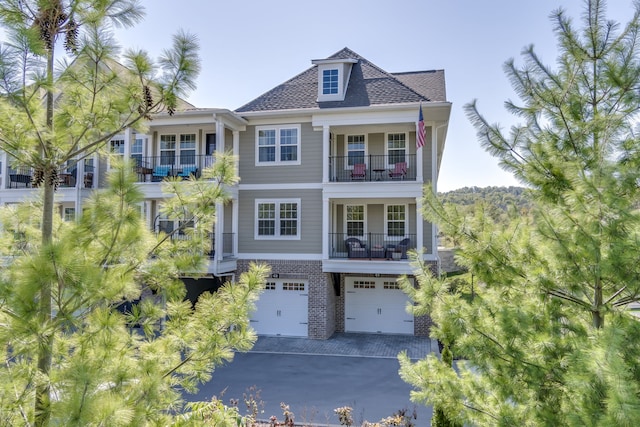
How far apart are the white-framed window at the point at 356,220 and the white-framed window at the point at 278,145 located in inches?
114

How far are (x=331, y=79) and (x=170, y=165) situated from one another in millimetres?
7406

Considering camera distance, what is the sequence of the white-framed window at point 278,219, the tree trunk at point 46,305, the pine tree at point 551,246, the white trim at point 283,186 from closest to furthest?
the tree trunk at point 46,305, the pine tree at point 551,246, the white trim at point 283,186, the white-framed window at point 278,219

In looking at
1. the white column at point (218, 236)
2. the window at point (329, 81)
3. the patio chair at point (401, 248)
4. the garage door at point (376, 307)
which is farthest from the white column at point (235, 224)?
the patio chair at point (401, 248)

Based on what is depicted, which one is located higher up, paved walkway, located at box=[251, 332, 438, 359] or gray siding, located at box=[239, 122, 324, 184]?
gray siding, located at box=[239, 122, 324, 184]

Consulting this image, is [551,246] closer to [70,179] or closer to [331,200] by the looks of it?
[331,200]

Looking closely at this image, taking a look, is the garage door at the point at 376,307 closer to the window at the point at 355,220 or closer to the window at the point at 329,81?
the window at the point at 355,220

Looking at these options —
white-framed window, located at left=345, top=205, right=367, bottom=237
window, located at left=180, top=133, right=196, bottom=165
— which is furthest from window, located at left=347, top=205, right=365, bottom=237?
window, located at left=180, top=133, right=196, bottom=165

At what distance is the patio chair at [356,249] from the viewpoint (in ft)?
48.0

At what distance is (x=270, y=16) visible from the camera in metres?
9.55

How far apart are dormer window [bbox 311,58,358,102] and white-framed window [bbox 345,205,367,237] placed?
175 inches

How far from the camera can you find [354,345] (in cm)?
1387

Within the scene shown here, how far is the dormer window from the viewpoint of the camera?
50.9 feet

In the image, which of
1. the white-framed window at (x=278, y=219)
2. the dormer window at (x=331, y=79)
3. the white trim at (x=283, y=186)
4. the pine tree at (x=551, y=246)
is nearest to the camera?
the pine tree at (x=551, y=246)

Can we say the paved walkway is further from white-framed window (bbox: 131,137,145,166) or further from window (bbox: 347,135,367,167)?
white-framed window (bbox: 131,137,145,166)
